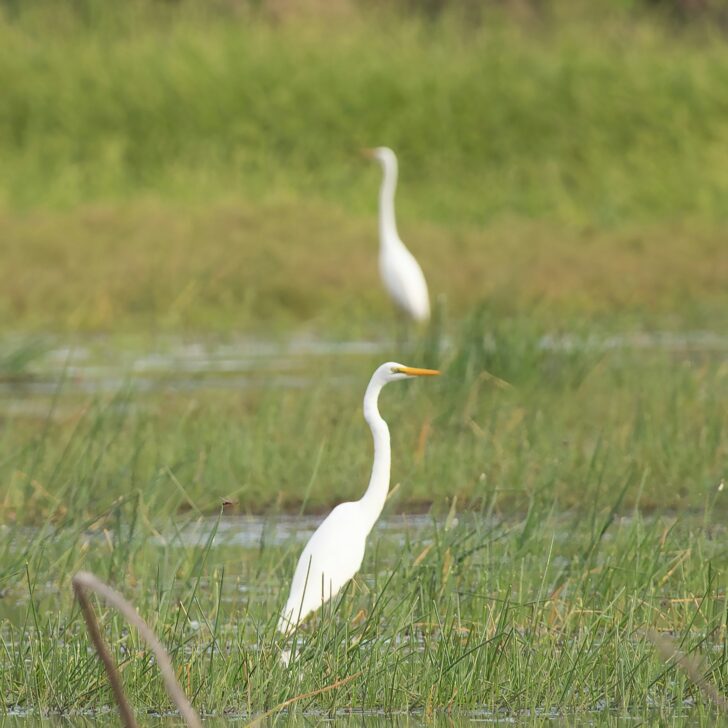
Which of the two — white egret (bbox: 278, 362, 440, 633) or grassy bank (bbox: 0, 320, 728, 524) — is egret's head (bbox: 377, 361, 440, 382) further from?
grassy bank (bbox: 0, 320, 728, 524)

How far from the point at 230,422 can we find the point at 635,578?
10.6 ft

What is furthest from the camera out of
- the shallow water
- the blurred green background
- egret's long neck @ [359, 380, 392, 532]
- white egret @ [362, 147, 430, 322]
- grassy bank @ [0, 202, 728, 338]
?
the blurred green background

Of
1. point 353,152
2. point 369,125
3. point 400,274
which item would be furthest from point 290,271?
point 369,125

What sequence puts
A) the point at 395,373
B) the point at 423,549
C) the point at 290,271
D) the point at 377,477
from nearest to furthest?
the point at 377,477, the point at 395,373, the point at 423,549, the point at 290,271

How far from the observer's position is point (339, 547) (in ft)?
16.3

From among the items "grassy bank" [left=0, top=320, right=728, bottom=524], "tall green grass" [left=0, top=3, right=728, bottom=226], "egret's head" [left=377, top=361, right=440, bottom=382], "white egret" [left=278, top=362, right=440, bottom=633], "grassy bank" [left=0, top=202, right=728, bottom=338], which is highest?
"egret's head" [left=377, top=361, right=440, bottom=382]

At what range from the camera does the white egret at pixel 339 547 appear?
476cm

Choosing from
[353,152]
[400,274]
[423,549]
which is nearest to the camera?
[423,549]

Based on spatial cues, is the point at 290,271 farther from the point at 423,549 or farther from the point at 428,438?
the point at 423,549

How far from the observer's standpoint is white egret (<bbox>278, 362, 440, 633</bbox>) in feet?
15.6

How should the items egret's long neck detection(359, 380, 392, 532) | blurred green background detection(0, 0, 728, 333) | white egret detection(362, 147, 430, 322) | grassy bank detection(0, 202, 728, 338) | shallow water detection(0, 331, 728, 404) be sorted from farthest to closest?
blurred green background detection(0, 0, 728, 333), grassy bank detection(0, 202, 728, 338), white egret detection(362, 147, 430, 322), shallow water detection(0, 331, 728, 404), egret's long neck detection(359, 380, 392, 532)

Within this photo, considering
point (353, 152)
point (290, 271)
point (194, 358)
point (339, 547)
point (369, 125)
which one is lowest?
point (353, 152)

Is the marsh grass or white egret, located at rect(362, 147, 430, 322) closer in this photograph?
the marsh grass

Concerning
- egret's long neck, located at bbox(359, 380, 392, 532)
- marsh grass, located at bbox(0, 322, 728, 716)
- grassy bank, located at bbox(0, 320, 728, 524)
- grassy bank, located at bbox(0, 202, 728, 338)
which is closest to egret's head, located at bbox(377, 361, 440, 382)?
egret's long neck, located at bbox(359, 380, 392, 532)
